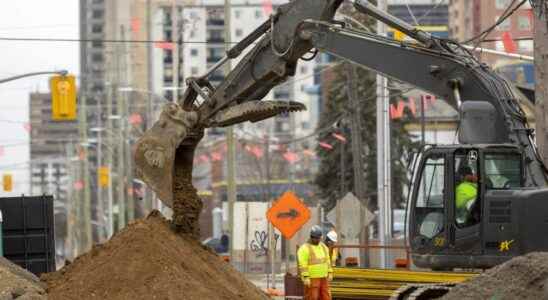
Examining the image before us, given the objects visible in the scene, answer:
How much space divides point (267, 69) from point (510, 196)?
4.38 meters

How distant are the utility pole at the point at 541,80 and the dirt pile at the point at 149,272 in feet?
16.1

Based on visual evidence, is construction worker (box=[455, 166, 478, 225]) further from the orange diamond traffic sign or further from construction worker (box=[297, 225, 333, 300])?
the orange diamond traffic sign

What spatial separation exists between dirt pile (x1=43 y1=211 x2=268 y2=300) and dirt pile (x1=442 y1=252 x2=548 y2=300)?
442 cm

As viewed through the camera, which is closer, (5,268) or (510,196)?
(510,196)

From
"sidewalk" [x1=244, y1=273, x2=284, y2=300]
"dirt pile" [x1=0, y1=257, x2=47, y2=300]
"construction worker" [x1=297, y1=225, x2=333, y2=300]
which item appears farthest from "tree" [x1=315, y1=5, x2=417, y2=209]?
"dirt pile" [x1=0, y1=257, x2=47, y2=300]

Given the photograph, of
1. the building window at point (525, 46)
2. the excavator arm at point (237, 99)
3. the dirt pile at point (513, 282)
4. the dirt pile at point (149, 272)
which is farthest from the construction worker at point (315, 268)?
the building window at point (525, 46)

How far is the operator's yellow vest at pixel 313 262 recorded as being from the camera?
22047 millimetres

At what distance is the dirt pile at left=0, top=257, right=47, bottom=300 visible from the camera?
1942 cm

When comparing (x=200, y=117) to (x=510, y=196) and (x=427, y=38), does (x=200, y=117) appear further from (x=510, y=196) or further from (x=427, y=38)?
(x=510, y=196)

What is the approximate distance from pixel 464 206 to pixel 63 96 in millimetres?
22948

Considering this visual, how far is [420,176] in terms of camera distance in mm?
19484

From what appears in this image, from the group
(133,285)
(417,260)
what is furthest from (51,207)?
(417,260)

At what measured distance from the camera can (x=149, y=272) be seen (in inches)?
770

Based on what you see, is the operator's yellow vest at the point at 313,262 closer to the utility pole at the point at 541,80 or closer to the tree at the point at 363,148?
the utility pole at the point at 541,80
